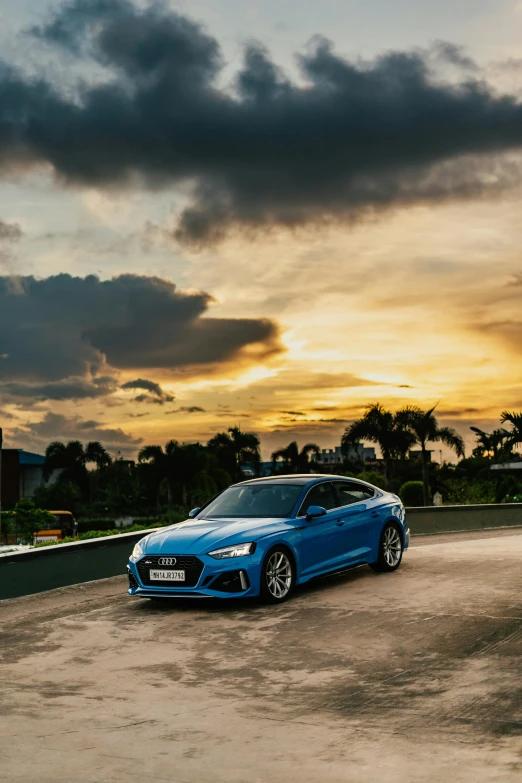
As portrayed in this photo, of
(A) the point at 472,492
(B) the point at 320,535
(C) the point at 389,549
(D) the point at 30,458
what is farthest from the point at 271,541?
(D) the point at 30,458

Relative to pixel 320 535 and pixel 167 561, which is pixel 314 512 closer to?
pixel 320 535

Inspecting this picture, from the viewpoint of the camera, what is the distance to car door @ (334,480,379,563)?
12172mm

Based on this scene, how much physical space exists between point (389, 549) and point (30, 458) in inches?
4263

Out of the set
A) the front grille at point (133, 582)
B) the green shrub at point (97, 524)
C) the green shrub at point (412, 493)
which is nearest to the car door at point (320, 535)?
the front grille at point (133, 582)

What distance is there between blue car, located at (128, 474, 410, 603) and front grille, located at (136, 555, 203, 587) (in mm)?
11

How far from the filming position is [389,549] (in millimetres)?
13164

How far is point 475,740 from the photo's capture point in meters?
5.66

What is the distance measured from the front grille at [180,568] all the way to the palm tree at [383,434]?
44570 millimetres

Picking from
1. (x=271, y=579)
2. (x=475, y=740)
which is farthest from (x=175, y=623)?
(x=475, y=740)

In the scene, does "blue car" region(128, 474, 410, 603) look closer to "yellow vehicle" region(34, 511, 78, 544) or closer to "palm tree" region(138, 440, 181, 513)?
"yellow vehicle" region(34, 511, 78, 544)

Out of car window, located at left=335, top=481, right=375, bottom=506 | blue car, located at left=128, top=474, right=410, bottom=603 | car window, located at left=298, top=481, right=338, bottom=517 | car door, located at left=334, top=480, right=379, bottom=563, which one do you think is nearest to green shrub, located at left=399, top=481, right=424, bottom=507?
blue car, located at left=128, top=474, right=410, bottom=603

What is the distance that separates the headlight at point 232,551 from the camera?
10.5 metres

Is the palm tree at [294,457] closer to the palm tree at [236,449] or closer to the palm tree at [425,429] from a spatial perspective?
the palm tree at [236,449]

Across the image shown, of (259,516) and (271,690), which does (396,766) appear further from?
(259,516)
